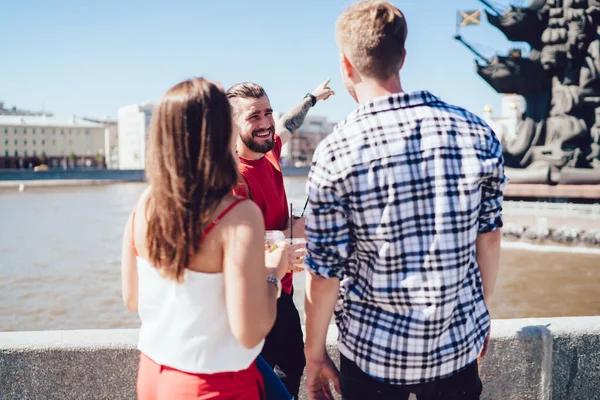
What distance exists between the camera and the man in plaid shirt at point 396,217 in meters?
1.42

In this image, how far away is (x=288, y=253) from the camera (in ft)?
5.74

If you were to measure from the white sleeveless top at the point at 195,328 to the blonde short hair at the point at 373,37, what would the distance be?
0.71m

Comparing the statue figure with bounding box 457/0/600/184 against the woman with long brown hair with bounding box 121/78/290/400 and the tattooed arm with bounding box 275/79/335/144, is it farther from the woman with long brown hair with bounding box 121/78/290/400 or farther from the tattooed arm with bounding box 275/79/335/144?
the woman with long brown hair with bounding box 121/78/290/400

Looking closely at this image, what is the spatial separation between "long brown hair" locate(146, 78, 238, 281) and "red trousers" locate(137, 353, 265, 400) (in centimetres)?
28

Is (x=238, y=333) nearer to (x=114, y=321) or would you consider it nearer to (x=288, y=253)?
(x=288, y=253)

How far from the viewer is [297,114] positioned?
3.13 metres

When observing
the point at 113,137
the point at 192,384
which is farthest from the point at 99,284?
the point at 113,137

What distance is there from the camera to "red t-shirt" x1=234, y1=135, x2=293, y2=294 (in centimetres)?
246

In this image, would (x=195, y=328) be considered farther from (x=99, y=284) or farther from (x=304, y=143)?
(x=304, y=143)

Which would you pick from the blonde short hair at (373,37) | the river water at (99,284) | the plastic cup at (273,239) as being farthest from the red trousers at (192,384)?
the river water at (99,284)

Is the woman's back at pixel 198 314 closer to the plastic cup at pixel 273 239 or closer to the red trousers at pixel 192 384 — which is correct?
the red trousers at pixel 192 384

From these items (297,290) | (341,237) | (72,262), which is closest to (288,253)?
(341,237)

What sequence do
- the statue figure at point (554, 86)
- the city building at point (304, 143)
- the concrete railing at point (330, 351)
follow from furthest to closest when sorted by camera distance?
the city building at point (304, 143) < the statue figure at point (554, 86) < the concrete railing at point (330, 351)

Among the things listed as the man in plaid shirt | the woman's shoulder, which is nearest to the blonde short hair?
the man in plaid shirt
